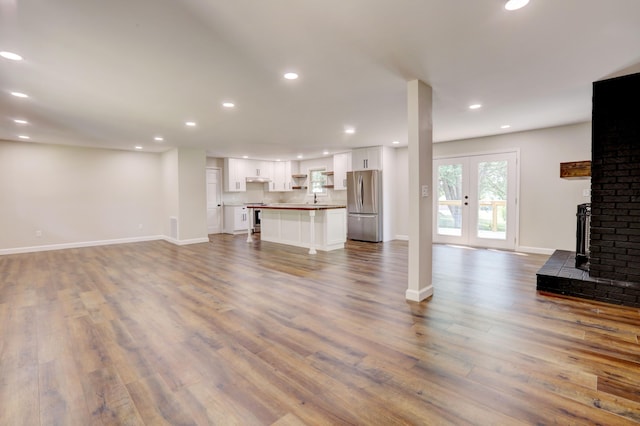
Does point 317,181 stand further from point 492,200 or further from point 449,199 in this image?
point 492,200

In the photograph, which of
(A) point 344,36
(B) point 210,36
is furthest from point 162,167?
(A) point 344,36

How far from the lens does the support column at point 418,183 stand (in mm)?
3277

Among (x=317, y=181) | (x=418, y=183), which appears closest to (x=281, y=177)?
(x=317, y=181)

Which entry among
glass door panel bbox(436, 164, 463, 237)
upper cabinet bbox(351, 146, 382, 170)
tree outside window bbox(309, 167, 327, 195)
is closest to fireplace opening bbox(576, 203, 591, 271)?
glass door panel bbox(436, 164, 463, 237)

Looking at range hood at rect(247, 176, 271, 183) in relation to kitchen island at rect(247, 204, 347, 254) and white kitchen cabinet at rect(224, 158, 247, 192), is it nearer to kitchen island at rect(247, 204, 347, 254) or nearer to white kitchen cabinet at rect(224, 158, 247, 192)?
white kitchen cabinet at rect(224, 158, 247, 192)

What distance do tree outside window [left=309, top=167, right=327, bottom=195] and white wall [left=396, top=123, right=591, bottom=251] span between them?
482 centimetres

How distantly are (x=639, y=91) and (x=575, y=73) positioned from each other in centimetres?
68

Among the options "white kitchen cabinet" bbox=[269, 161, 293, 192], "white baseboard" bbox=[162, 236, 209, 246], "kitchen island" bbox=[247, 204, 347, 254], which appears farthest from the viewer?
"white kitchen cabinet" bbox=[269, 161, 293, 192]

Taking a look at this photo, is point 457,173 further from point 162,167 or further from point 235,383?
point 162,167

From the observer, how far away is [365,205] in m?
7.57

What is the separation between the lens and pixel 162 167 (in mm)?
8352

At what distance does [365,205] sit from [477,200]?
250 cm

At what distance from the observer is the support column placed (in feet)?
10.8

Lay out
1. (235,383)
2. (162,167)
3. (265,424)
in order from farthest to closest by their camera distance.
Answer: (162,167), (235,383), (265,424)
